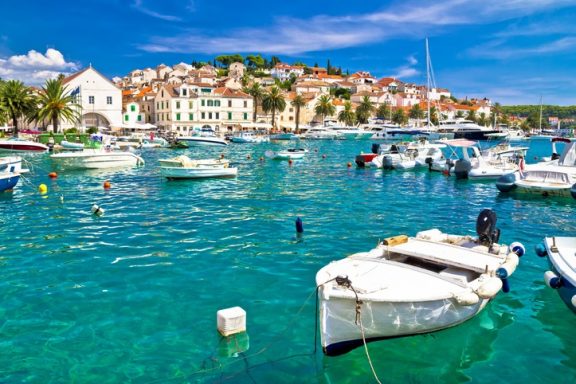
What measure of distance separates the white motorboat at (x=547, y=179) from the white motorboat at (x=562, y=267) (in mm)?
17021

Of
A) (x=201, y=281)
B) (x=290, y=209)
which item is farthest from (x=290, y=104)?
(x=201, y=281)

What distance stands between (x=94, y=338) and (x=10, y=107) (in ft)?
243

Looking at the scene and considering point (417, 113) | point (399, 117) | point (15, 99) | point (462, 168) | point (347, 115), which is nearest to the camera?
point (462, 168)

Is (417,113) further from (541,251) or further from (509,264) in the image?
(509,264)

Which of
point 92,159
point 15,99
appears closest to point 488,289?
point 92,159

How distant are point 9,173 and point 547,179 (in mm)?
30783

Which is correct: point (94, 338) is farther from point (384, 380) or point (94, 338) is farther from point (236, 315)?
point (384, 380)

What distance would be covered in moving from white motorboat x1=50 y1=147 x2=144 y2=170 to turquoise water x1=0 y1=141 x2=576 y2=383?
15.6 meters

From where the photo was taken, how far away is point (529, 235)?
1784cm

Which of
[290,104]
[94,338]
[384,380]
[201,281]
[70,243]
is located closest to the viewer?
[384,380]

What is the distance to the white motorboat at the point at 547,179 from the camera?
26516 mm

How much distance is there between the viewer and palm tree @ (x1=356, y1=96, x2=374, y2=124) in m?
147

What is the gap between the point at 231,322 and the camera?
9133 millimetres

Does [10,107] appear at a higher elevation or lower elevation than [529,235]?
higher
